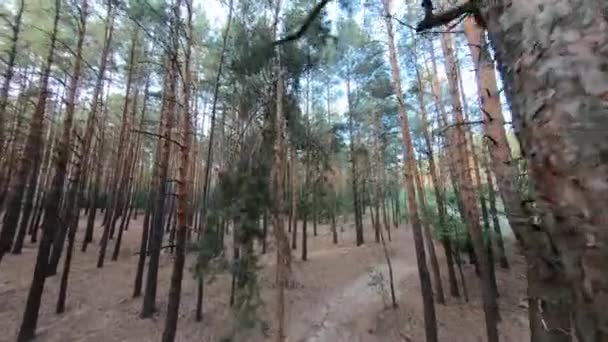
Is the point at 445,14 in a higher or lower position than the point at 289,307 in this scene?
higher

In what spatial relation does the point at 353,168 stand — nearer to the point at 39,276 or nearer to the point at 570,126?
the point at 39,276

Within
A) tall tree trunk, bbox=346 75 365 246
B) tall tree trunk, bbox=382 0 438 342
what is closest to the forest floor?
tall tree trunk, bbox=382 0 438 342

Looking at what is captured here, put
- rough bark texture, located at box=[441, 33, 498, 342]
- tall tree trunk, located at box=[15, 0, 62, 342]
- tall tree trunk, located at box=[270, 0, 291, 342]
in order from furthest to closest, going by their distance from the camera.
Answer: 1. tall tree trunk, located at box=[15, 0, 62, 342]
2. tall tree trunk, located at box=[270, 0, 291, 342]
3. rough bark texture, located at box=[441, 33, 498, 342]

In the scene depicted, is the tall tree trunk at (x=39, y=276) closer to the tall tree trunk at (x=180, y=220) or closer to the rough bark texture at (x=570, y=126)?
the tall tree trunk at (x=180, y=220)

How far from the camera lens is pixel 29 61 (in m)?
11.6

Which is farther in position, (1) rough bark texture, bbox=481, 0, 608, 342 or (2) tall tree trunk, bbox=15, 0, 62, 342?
(2) tall tree trunk, bbox=15, 0, 62, 342

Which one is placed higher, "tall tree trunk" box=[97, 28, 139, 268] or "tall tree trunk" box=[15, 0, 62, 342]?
"tall tree trunk" box=[97, 28, 139, 268]

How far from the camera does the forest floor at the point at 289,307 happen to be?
350 inches

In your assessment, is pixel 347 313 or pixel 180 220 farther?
pixel 347 313

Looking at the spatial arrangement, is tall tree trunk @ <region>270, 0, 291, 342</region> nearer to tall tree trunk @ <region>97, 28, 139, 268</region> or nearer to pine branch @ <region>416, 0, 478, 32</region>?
tall tree trunk @ <region>97, 28, 139, 268</region>

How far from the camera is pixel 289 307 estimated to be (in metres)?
10.8

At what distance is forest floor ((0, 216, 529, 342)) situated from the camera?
8891 millimetres

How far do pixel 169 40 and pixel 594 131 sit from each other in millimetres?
9540

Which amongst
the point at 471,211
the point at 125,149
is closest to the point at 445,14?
the point at 471,211
